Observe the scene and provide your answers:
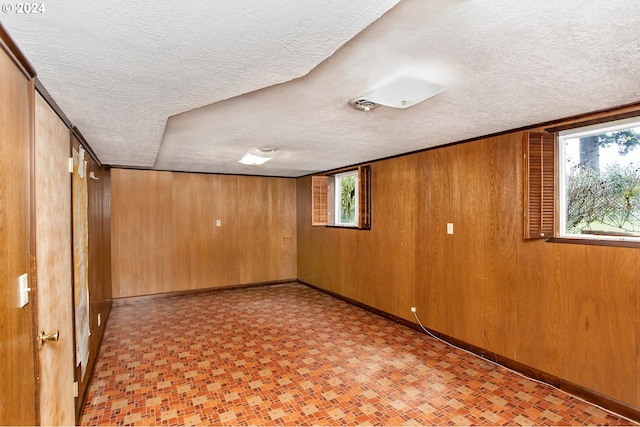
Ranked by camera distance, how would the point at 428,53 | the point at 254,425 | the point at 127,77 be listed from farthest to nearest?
the point at 254,425
the point at 428,53
the point at 127,77

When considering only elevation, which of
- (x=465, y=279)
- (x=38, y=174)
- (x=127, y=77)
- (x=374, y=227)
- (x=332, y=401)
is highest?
(x=127, y=77)

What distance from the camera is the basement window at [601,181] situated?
2400 mm

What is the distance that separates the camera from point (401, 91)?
74.7 inches

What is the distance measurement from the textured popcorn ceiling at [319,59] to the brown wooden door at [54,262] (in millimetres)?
233

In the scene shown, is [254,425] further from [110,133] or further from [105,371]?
[110,133]

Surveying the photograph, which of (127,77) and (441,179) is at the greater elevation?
(127,77)

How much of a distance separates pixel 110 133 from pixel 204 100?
1221 millimetres

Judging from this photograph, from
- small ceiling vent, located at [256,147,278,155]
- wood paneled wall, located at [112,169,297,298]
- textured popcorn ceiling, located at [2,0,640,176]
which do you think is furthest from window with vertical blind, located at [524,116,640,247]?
wood paneled wall, located at [112,169,297,298]

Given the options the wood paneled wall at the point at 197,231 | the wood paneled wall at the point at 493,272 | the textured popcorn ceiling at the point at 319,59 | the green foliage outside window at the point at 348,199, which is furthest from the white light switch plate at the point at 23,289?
the green foliage outside window at the point at 348,199

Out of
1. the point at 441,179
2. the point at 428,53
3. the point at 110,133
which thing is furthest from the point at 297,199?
the point at 428,53

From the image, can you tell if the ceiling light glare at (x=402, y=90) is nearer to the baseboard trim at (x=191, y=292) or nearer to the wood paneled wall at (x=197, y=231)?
the wood paneled wall at (x=197, y=231)

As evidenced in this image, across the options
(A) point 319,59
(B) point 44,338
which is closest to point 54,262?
(B) point 44,338

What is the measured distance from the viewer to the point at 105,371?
9.70 ft

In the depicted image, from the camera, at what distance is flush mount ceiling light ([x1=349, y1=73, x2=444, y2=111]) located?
181 cm
